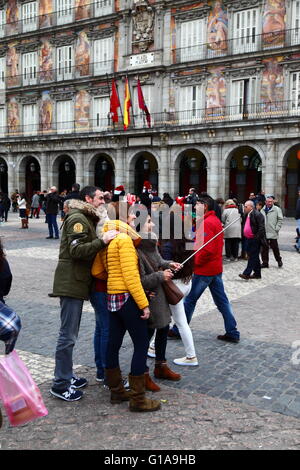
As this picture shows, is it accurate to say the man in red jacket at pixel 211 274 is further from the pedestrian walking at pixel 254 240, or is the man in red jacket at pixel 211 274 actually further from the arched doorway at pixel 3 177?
the arched doorway at pixel 3 177

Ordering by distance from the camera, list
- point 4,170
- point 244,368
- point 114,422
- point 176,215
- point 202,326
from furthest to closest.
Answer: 1. point 4,170
2. point 202,326
3. point 176,215
4. point 244,368
5. point 114,422

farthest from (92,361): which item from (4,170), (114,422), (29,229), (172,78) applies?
(4,170)

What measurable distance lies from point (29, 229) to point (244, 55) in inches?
570

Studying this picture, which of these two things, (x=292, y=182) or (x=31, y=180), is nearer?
(x=292, y=182)

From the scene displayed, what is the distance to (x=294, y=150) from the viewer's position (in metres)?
26.0

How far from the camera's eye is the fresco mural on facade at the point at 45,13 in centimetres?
3221


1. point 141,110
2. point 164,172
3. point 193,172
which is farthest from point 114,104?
point 193,172

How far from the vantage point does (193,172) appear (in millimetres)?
30391

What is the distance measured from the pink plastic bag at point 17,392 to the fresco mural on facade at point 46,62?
32.2m

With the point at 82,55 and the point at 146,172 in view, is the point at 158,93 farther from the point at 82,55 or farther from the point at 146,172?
the point at 82,55

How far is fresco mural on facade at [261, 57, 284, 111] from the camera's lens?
23.8 m

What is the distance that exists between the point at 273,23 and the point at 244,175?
8650 mm

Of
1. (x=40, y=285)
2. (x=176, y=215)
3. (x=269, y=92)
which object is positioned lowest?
(x=40, y=285)

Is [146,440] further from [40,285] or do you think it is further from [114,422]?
[40,285]
